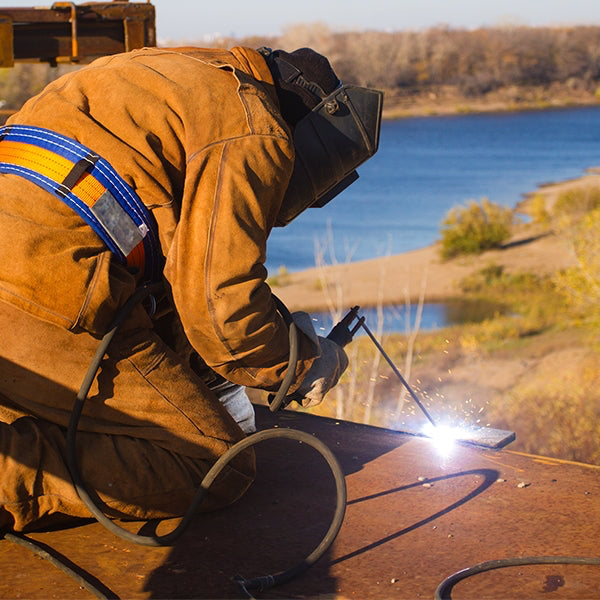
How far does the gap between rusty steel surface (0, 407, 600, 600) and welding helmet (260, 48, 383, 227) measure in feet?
3.04

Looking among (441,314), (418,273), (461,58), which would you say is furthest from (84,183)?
(461,58)

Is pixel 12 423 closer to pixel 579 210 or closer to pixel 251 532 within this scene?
pixel 251 532

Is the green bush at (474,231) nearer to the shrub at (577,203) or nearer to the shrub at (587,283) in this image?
the shrub at (577,203)

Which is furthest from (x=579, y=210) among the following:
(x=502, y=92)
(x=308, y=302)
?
(x=502, y=92)

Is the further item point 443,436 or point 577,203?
point 577,203

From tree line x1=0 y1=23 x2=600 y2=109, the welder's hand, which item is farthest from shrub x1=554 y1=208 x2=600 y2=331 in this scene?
tree line x1=0 y1=23 x2=600 y2=109

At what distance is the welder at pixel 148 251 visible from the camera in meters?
2.40

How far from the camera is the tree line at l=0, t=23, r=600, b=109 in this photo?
233 feet

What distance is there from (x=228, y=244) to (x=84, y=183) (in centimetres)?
43

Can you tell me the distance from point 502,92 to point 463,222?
154 ft

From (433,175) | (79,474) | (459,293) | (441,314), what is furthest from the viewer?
(433,175)

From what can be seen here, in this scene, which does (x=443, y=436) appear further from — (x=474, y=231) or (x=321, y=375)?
(x=474, y=231)

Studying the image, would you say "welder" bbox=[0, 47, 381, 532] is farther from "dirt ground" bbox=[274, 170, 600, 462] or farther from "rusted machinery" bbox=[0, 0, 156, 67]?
"dirt ground" bbox=[274, 170, 600, 462]

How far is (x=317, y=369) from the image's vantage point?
275cm
